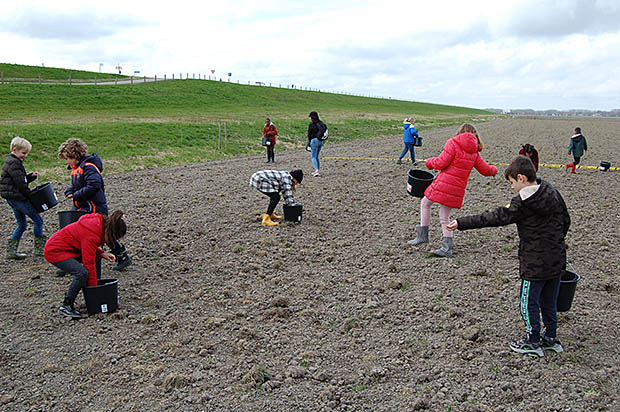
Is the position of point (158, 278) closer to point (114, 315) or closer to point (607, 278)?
point (114, 315)

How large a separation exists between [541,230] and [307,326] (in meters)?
2.70

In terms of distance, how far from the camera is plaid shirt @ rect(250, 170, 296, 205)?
915cm

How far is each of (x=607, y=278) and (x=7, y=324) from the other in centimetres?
780

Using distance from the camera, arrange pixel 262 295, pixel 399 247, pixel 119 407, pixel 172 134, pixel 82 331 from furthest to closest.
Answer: pixel 172 134 → pixel 399 247 → pixel 262 295 → pixel 82 331 → pixel 119 407

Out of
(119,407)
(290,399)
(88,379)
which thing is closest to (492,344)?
(290,399)

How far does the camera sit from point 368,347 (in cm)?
519

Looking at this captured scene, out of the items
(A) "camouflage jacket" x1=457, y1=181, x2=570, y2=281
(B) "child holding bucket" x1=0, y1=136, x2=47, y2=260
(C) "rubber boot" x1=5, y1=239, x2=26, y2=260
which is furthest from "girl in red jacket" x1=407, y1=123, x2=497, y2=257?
(C) "rubber boot" x1=5, y1=239, x2=26, y2=260

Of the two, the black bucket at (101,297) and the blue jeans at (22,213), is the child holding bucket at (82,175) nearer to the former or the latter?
the blue jeans at (22,213)

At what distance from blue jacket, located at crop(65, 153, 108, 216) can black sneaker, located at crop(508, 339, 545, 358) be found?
18.4ft

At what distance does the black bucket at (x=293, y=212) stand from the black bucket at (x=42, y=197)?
13.5 ft

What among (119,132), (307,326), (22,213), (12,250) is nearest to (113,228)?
(307,326)

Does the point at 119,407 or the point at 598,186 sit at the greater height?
the point at 598,186

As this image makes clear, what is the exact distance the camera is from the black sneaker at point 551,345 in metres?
4.93

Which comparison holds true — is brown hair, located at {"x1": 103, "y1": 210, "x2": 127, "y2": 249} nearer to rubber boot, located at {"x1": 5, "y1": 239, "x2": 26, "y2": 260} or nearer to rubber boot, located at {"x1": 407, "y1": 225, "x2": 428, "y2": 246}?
rubber boot, located at {"x1": 5, "y1": 239, "x2": 26, "y2": 260}
